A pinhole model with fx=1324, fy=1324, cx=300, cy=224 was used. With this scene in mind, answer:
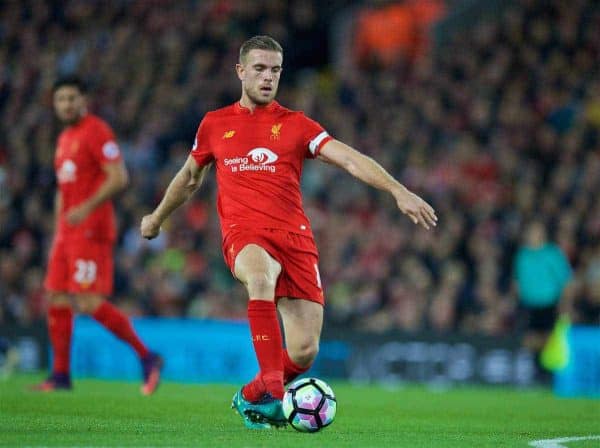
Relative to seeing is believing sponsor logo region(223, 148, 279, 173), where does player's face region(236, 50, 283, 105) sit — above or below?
above

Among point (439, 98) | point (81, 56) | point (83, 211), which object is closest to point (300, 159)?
point (83, 211)

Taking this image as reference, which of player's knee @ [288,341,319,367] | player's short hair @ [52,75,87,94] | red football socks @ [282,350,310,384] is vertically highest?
player's short hair @ [52,75,87,94]

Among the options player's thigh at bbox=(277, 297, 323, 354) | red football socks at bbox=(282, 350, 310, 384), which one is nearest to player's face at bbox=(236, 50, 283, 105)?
player's thigh at bbox=(277, 297, 323, 354)

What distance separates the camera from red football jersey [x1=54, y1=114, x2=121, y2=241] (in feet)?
36.6

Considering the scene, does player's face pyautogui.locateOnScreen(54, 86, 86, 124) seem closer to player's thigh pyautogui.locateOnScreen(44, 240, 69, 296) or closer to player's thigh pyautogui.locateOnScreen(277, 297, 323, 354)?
player's thigh pyautogui.locateOnScreen(44, 240, 69, 296)

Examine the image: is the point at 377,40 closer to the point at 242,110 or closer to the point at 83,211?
the point at 83,211

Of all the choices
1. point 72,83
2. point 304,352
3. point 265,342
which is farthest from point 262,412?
point 72,83

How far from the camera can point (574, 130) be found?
1808 centimetres

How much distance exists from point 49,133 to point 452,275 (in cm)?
670

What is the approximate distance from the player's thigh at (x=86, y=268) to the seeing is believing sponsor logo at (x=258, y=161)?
365cm

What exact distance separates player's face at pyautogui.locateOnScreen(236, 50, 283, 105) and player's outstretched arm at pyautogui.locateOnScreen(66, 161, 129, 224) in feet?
10.7

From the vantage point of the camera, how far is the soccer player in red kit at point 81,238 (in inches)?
439

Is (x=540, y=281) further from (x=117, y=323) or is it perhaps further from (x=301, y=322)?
(x=301, y=322)

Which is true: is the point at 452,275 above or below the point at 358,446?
above
